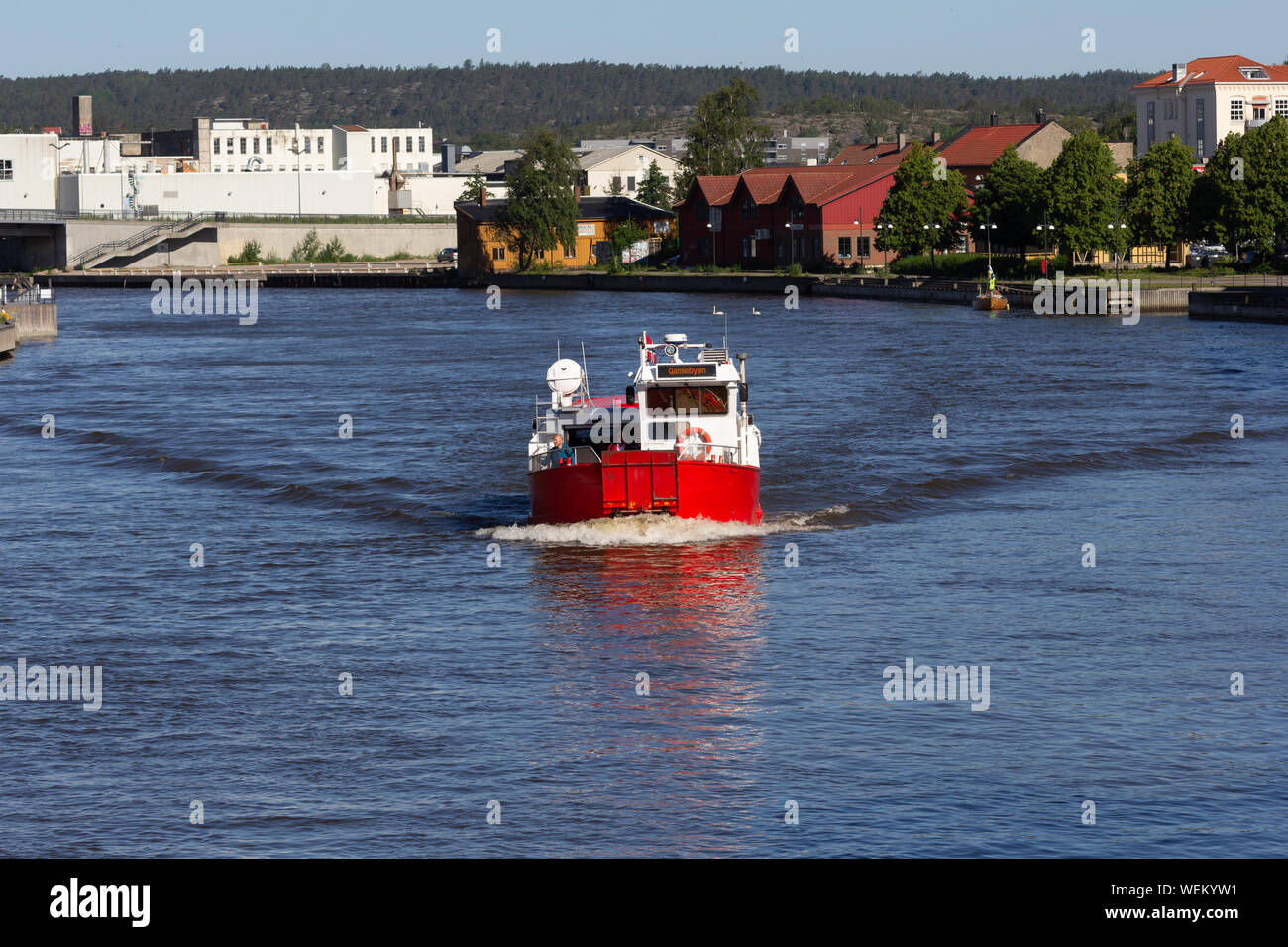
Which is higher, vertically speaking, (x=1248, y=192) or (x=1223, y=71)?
(x=1223, y=71)

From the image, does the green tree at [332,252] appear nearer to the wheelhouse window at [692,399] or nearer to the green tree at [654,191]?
the green tree at [654,191]

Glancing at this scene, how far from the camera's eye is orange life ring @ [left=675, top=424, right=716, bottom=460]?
3256 centimetres

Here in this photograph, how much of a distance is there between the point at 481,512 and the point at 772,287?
8996 cm

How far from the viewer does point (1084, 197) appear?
107 metres

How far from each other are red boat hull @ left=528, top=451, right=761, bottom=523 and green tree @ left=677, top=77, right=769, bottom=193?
13285 centimetres

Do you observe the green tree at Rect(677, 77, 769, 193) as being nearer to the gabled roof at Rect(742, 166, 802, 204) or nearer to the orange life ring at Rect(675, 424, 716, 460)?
the gabled roof at Rect(742, 166, 802, 204)

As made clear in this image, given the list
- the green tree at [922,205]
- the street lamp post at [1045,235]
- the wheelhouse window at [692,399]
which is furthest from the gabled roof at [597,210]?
the wheelhouse window at [692,399]

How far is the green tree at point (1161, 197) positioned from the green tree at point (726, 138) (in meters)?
57.6

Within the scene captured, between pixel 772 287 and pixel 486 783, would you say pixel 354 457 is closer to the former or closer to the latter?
pixel 486 783

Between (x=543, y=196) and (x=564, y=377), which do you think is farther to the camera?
(x=543, y=196)

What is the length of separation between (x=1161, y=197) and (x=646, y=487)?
87157 mm

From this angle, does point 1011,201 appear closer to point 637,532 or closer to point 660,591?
point 637,532

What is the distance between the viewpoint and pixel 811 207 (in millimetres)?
130875

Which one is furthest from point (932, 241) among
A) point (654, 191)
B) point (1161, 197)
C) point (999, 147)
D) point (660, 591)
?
point (660, 591)
